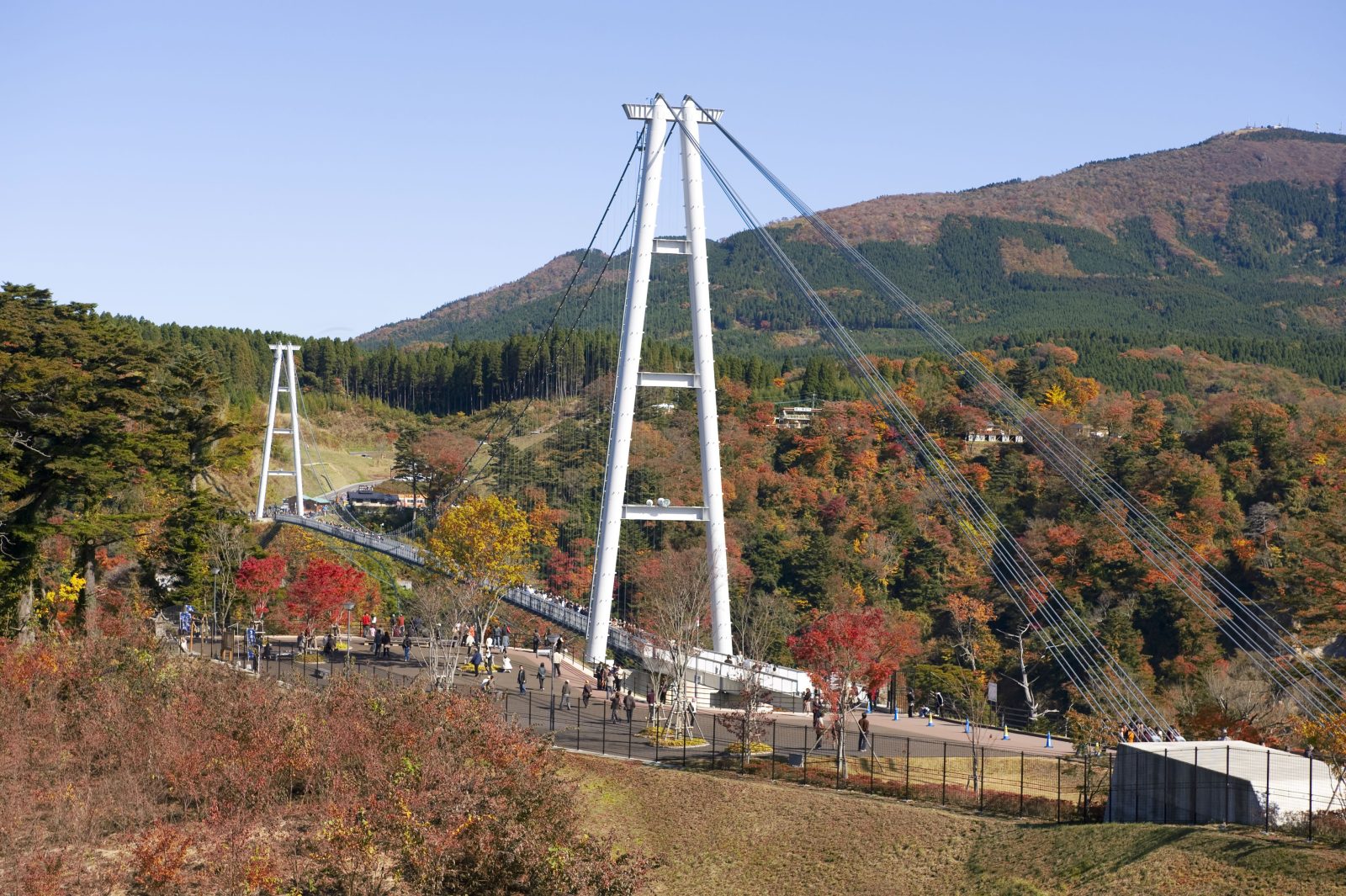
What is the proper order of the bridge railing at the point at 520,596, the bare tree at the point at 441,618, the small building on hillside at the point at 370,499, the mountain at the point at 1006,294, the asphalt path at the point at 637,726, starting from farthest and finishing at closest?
1. the mountain at the point at 1006,294
2. the small building on hillside at the point at 370,499
3. the bridge railing at the point at 520,596
4. the bare tree at the point at 441,618
5. the asphalt path at the point at 637,726

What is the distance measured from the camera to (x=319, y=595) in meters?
47.0

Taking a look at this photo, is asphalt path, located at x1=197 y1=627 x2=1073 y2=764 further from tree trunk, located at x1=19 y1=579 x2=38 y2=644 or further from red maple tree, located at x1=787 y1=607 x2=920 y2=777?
tree trunk, located at x1=19 y1=579 x2=38 y2=644

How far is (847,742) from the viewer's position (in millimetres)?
33000

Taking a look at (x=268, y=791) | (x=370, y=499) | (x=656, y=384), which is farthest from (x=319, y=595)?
(x=370, y=499)

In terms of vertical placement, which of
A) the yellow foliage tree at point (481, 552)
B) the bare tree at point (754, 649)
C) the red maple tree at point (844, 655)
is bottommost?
the bare tree at point (754, 649)

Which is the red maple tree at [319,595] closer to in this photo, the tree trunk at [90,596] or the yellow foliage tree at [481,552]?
the yellow foliage tree at [481,552]

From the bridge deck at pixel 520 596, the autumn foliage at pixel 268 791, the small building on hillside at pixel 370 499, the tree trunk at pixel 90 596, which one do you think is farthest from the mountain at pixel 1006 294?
the autumn foliage at pixel 268 791

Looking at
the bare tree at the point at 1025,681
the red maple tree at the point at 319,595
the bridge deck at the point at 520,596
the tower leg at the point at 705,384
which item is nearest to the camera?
the tower leg at the point at 705,384

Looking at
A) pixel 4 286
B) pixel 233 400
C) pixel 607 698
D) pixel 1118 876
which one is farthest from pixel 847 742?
pixel 233 400

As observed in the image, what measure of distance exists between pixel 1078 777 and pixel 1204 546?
1322 inches

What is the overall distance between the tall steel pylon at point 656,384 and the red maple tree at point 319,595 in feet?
34.5

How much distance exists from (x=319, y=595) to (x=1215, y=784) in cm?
3054

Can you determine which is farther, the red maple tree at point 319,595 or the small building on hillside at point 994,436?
the small building on hillside at point 994,436

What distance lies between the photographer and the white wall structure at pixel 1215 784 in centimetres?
2359
